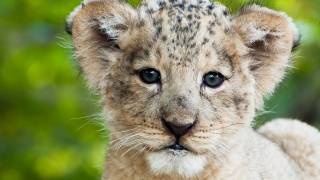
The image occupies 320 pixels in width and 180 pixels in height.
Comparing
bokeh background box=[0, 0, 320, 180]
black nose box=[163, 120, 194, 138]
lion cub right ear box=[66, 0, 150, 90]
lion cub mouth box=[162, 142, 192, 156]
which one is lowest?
bokeh background box=[0, 0, 320, 180]

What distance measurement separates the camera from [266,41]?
824 centimetres

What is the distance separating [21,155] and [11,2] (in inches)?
61.5

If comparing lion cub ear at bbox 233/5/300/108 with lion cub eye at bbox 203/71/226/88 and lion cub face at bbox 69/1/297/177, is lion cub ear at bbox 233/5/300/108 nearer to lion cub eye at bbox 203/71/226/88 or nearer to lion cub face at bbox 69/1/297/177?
lion cub face at bbox 69/1/297/177

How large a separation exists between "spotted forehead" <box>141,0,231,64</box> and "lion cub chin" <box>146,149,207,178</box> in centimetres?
53

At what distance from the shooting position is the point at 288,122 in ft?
33.5

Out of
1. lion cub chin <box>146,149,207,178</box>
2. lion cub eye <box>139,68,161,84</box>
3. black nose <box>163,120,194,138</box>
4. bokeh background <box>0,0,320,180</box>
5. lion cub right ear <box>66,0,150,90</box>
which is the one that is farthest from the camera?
bokeh background <box>0,0,320,180</box>

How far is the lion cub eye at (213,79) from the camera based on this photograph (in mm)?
7723

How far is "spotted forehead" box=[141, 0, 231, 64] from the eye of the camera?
25.1 feet

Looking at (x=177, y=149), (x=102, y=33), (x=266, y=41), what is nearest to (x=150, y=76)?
(x=177, y=149)

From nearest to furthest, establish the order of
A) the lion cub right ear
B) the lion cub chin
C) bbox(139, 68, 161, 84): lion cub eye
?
the lion cub chin → bbox(139, 68, 161, 84): lion cub eye → the lion cub right ear

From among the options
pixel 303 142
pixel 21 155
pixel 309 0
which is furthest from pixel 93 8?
pixel 21 155

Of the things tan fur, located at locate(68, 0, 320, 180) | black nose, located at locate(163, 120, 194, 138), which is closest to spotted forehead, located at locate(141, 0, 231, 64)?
tan fur, located at locate(68, 0, 320, 180)

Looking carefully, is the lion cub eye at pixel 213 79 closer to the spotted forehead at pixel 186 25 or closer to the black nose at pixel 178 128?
the spotted forehead at pixel 186 25

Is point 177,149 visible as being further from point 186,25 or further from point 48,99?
point 48,99
